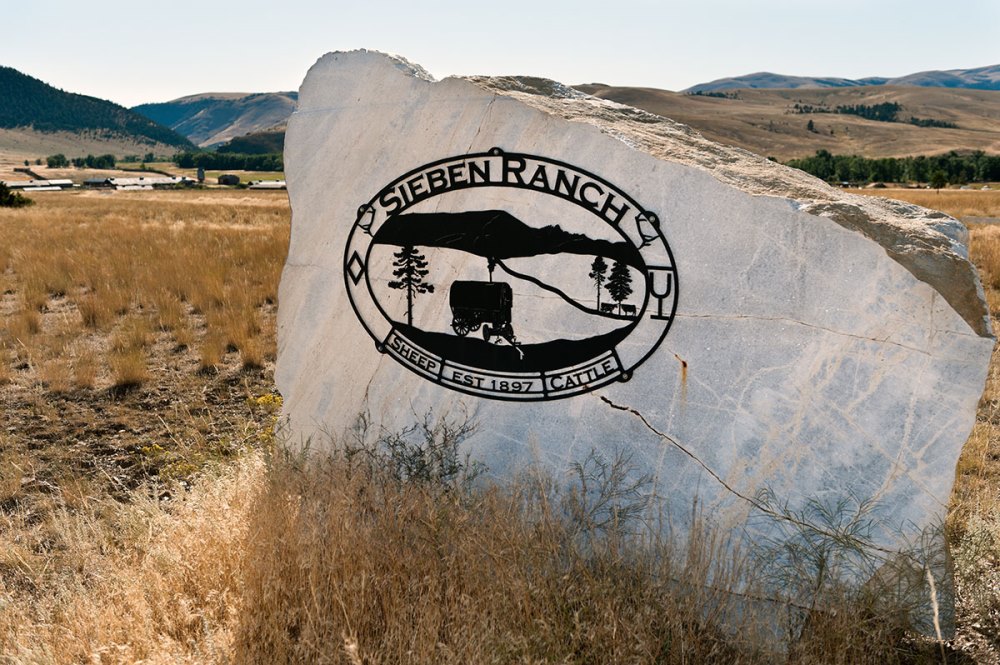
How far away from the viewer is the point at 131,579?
3168 millimetres

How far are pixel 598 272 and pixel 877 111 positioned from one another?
193602 millimetres

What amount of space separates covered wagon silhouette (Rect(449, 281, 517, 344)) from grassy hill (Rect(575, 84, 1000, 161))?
93844 millimetres

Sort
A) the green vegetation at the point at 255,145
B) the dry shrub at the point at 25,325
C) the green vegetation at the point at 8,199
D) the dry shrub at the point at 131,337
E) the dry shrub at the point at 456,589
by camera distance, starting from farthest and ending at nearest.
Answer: the green vegetation at the point at 255,145 < the green vegetation at the point at 8,199 < the dry shrub at the point at 25,325 < the dry shrub at the point at 131,337 < the dry shrub at the point at 456,589

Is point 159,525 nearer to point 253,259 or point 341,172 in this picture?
point 341,172

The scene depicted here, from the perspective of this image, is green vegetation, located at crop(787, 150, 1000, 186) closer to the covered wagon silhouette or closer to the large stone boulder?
the large stone boulder

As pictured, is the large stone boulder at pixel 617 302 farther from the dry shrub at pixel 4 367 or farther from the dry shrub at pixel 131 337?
the dry shrub at pixel 131 337

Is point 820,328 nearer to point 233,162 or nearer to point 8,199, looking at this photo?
point 8,199

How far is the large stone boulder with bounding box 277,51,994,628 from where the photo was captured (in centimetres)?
315

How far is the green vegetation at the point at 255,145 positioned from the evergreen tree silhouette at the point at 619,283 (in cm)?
16062

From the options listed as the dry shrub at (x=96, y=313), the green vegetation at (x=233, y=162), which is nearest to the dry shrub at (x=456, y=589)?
the dry shrub at (x=96, y=313)

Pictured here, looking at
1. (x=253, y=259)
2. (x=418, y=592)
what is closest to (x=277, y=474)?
(x=418, y=592)

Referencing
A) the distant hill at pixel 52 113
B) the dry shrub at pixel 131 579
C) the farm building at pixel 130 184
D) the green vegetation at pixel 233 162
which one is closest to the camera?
the dry shrub at pixel 131 579

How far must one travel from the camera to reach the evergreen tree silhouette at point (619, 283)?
344 centimetres

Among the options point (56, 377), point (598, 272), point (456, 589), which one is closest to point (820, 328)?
point (598, 272)
